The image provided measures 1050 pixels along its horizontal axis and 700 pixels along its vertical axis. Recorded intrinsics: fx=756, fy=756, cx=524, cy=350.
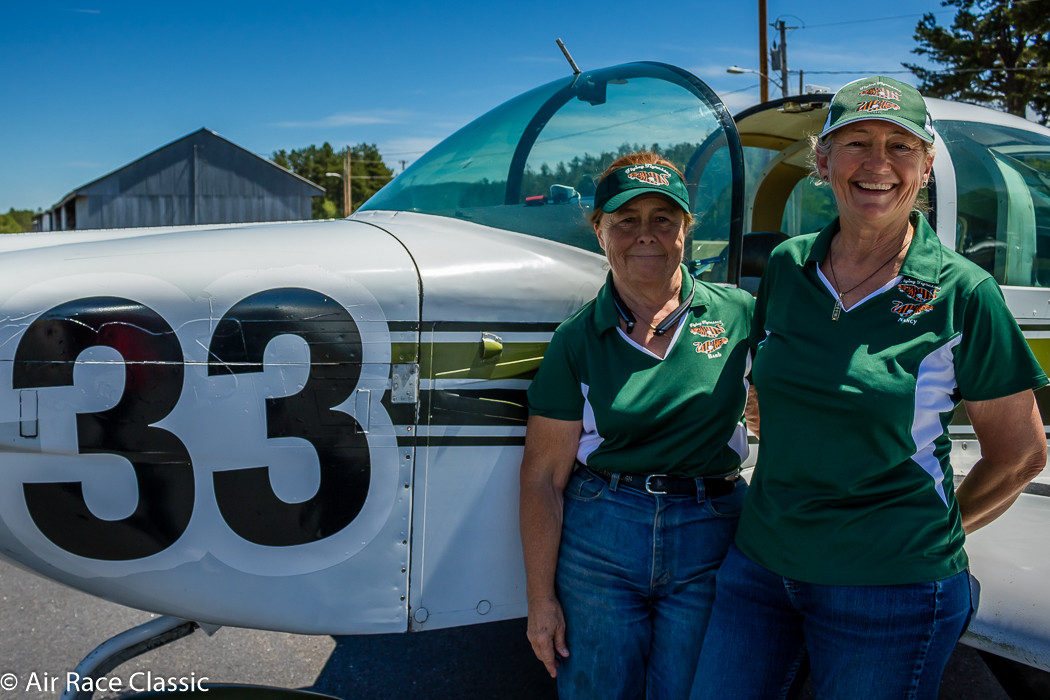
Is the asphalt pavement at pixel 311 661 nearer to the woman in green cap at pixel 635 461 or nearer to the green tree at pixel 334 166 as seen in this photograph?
the woman in green cap at pixel 635 461

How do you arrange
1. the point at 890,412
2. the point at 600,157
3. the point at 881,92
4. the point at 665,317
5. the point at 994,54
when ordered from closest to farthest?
the point at 890,412 → the point at 881,92 → the point at 665,317 → the point at 600,157 → the point at 994,54

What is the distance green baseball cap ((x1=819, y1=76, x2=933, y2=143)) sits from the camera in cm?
148

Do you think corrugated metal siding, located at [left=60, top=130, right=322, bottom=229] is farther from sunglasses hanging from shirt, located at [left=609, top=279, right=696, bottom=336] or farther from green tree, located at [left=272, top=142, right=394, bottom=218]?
sunglasses hanging from shirt, located at [left=609, top=279, right=696, bottom=336]

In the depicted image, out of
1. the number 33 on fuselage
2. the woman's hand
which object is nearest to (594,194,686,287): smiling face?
the number 33 on fuselage

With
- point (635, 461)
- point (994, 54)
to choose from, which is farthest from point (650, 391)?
point (994, 54)

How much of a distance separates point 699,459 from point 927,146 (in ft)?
2.70

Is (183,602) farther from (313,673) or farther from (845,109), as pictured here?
(845,109)

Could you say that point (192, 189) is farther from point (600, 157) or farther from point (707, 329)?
point (707, 329)

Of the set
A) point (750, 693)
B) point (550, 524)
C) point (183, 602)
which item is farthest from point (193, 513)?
point (750, 693)

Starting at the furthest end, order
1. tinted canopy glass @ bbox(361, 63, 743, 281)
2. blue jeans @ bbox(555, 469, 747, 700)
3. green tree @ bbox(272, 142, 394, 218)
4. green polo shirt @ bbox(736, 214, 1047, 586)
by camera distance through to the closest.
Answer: green tree @ bbox(272, 142, 394, 218) → tinted canopy glass @ bbox(361, 63, 743, 281) → blue jeans @ bbox(555, 469, 747, 700) → green polo shirt @ bbox(736, 214, 1047, 586)

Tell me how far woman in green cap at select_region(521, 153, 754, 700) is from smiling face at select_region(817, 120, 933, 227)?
17.2 inches

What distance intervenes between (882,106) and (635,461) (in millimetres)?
908

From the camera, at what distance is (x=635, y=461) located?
177 cm

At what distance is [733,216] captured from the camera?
2566 mm
